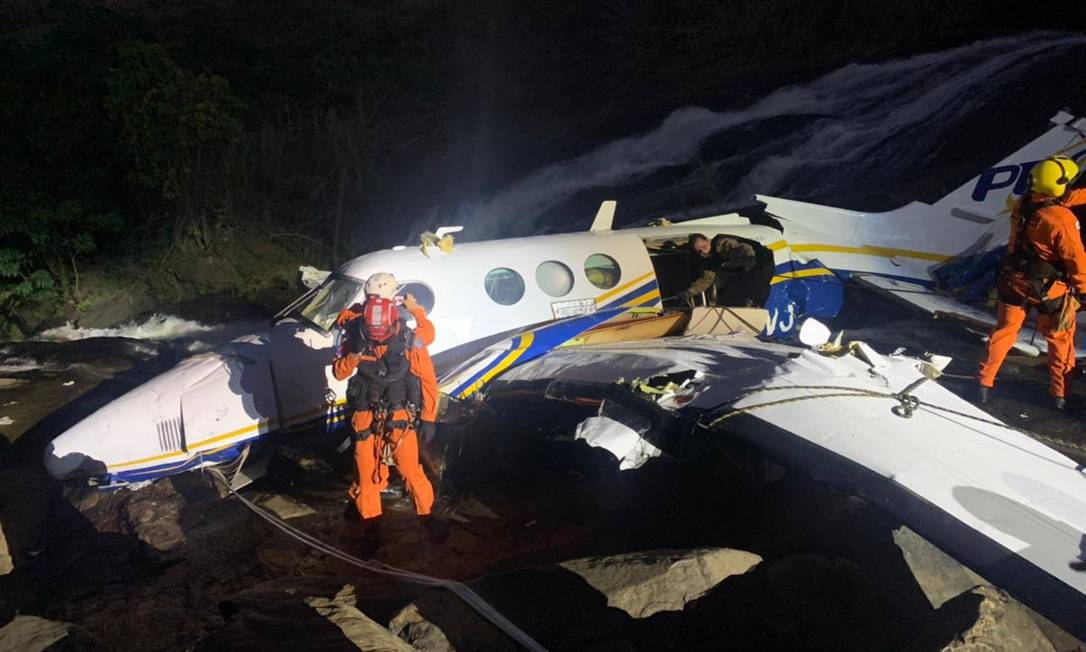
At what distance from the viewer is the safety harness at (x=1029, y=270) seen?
718 cm

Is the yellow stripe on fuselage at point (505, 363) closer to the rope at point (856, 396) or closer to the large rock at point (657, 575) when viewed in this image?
the rope at point (856, 396)

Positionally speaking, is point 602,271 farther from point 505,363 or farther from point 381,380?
point 381,380

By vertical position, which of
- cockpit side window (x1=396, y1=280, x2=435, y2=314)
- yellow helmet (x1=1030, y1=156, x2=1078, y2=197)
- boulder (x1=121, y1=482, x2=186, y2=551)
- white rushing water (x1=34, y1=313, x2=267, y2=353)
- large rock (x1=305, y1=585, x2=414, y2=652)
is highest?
yellow helmet (x1=1030, y1=156, x2=1078, y2=197)

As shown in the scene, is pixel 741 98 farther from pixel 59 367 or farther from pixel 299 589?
pixel 299 589

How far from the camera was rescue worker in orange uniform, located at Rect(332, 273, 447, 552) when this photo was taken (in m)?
6.65

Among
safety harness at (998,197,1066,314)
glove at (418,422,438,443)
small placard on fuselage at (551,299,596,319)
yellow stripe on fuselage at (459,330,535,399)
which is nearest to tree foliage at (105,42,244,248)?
small placard on fuselage at (551,299,596,319)

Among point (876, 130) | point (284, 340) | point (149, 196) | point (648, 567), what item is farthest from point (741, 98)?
point (648, 567)

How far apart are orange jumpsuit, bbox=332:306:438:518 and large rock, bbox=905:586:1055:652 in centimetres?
421

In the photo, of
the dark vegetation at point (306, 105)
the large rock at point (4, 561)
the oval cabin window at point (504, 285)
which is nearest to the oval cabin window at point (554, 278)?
the oval cabin window at point (504, 285)

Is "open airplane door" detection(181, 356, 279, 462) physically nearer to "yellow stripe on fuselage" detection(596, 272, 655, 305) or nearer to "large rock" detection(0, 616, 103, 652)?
"large rock" detection(0, 616, 103, 652)

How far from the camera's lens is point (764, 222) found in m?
11.7

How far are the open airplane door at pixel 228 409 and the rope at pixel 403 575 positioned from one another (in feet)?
1.17

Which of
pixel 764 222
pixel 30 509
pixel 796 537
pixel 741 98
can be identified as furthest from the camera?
pixel 741 98

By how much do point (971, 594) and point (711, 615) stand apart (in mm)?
1502
